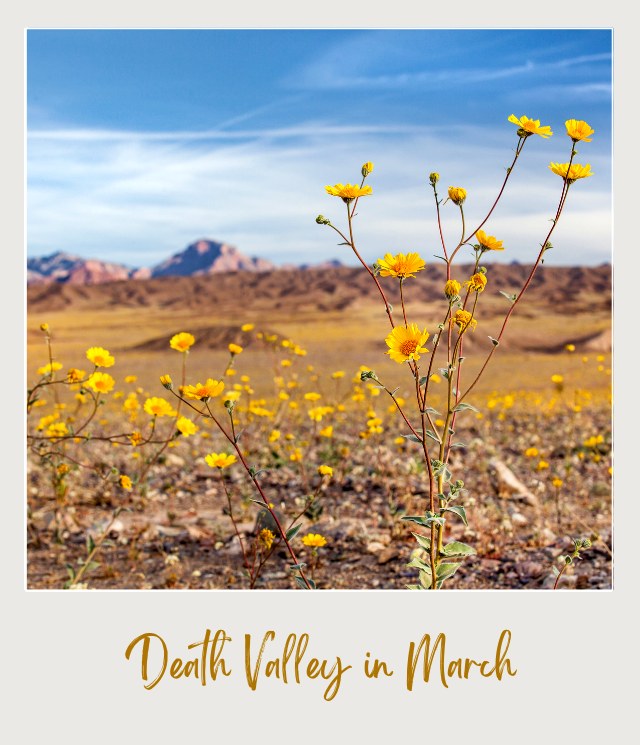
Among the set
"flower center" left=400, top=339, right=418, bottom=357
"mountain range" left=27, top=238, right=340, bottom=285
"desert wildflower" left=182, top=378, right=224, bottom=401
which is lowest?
"desert wildflower" left=182, top=378, right=224, bottom=401

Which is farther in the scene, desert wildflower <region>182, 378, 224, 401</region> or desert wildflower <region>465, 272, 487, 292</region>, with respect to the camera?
desert wildflower <region>182, 378, 224, 401</region>

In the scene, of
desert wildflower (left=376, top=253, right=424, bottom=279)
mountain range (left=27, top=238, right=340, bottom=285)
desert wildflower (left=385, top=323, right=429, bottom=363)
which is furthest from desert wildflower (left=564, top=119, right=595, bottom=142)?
mountain range (left=27, top=238, right=340, bottom=285)

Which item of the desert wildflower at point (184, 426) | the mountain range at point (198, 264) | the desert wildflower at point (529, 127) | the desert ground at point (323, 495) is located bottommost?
the desert ground at point (323, 495)

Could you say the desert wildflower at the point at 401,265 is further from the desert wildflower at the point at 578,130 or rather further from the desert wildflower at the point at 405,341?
the desert wildflower at the point at 578,130


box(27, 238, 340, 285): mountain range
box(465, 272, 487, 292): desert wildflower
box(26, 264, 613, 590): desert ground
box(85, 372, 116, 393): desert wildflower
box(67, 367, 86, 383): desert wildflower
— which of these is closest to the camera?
box(465, 272, 487, 292): desert wildflower

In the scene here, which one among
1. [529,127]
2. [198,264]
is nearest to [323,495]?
[529,127]

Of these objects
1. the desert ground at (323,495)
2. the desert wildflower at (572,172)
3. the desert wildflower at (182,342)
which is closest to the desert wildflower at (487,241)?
the desert wildflower at (572,172)

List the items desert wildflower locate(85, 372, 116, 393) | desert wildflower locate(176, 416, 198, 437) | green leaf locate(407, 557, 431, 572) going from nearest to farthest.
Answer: green leaf locate(407, 557, 431, 572) < desert wildflower locate(176, 416, 198, 437) < desert wildflower locate(85, 372, 116, 393)

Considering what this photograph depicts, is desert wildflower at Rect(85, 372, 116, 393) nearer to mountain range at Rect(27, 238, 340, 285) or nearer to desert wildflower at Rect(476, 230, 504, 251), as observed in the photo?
desert wildflower at Rect(476, 230, 504, 251)

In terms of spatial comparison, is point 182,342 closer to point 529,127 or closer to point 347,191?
point 347,191
